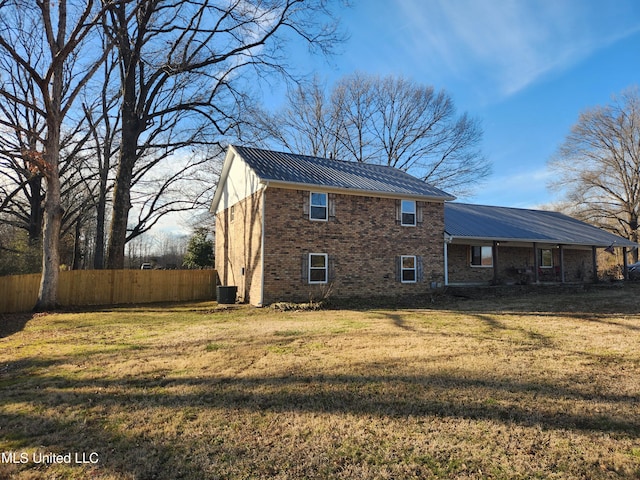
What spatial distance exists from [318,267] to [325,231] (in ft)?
4.68

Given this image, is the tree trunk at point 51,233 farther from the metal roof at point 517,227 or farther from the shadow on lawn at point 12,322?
the metal roof at point 517,227

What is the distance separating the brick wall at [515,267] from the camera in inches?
765

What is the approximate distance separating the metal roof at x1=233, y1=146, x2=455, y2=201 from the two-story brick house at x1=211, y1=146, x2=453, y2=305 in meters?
0.05

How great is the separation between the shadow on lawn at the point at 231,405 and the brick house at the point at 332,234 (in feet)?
29.6

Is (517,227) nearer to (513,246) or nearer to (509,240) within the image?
(513,246)

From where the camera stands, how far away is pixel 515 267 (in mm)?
21078

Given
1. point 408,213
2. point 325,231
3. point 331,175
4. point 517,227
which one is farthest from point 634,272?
point 325,231

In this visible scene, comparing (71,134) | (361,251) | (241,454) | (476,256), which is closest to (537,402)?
(241,454)

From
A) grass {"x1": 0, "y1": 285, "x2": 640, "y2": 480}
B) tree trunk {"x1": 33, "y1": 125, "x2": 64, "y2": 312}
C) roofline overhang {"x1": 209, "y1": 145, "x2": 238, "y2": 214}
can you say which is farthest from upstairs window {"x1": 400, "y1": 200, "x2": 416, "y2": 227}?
tree trunk {"x1": 33, "y1": 125, "x2": 64, "y2": 312}

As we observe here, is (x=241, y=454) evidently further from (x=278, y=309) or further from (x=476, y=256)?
(x=476, y=256)

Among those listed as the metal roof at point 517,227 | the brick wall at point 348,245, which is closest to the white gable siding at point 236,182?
the brick wall at point 348,245

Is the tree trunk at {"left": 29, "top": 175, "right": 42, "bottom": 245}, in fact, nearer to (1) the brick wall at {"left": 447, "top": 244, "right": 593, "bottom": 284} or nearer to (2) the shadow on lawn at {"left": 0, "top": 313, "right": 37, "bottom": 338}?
(2) the shadow on lawn at {"left": 0, "top": 313, "right": 37, "bottom": 338}

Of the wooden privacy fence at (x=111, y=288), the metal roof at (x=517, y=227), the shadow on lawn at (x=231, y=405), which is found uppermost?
the metal roof at (x=517, y=227)

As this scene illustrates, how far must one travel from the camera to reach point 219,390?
4.99 m
